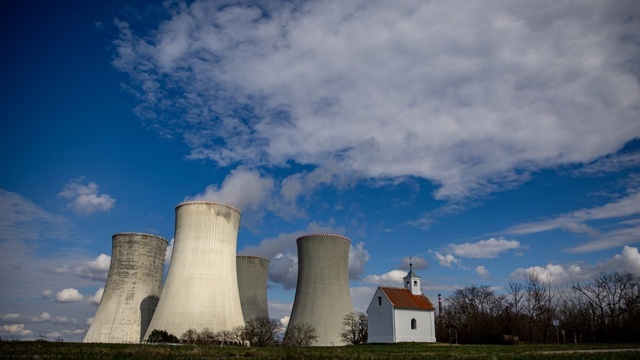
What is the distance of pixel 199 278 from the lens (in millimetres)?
26109

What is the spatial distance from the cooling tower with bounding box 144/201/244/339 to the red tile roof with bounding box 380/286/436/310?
1089cm

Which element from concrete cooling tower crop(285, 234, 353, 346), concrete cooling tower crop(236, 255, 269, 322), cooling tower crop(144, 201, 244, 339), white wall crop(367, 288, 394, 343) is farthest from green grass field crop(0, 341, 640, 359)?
concrete cooling tower crop(236, 255, 269, 322)

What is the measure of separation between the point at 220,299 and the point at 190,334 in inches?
105

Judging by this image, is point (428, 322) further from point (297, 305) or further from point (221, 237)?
point (221, 237)

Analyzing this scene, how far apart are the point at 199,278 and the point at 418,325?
15.9m

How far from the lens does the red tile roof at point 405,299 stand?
31.4 meters

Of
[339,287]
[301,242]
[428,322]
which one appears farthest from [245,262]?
[428,322]

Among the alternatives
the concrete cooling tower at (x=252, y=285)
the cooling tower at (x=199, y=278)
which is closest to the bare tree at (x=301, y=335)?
the cooling tower at (x=199, y=278)

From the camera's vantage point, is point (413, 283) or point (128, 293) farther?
point (413, 283)

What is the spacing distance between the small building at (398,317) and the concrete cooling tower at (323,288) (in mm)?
2265

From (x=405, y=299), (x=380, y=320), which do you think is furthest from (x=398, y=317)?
(x=405, y=299)

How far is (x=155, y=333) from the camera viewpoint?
1018 inches

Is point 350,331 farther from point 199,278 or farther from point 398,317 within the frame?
point 199,278

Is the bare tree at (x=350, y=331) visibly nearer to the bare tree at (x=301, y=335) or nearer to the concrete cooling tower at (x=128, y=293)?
the bare tree at (x=301, y=335)
